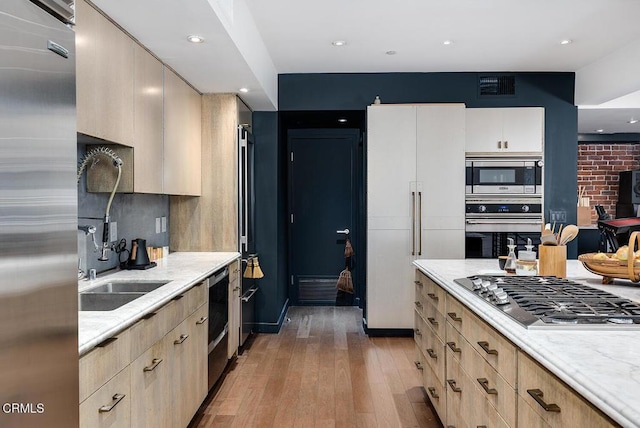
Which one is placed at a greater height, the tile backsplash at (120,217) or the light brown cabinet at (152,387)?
the tile backsplash at (120,217)

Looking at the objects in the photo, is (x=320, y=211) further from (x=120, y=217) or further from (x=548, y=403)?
(x=548, y=403)

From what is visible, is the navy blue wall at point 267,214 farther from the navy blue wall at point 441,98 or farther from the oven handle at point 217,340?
the oven handle at point 217,340

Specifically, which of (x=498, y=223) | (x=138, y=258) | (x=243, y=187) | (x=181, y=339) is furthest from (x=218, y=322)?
(x=498, y=223)

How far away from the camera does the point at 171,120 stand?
335cm

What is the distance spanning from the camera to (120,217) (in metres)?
3.15

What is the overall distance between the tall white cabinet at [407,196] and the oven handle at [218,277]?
5.25 ft

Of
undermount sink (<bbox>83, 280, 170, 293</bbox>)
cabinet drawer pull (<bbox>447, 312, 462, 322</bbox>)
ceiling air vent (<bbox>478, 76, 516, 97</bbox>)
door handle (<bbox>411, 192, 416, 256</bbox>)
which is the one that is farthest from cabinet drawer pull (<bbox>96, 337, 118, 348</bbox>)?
ceiling air vent (<bbox>478, 76, 516, 97</bbox>)

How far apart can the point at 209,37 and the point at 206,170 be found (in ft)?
5.31

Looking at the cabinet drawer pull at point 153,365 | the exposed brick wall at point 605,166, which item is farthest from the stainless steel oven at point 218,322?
the exposed brick wall at point 605,166

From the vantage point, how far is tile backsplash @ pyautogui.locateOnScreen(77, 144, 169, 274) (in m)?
2.64

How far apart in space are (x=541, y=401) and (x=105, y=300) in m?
1.98

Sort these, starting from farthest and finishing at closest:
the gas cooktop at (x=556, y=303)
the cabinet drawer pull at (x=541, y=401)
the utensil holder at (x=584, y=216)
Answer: the utensil holder at (x=584, y=216), the gas cooktop at (x=556, y=303), the cabinet drawer pull at (x=541, y=401)

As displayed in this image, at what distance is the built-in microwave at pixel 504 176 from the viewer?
4668mm

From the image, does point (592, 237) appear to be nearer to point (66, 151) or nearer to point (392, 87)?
point (392, 87)
